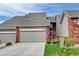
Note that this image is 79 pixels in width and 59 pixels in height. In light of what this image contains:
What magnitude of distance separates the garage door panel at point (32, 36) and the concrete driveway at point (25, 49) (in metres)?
0.13

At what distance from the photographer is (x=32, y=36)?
13016 mm

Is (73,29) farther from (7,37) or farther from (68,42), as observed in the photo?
(7,37)

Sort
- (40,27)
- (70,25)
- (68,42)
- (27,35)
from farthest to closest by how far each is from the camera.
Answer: (27,35), (40,27), (70,25), (68,42)

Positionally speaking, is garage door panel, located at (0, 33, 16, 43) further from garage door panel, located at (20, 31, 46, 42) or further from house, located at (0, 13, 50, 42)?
garage door panel, located at (20, 31, 46, 42)

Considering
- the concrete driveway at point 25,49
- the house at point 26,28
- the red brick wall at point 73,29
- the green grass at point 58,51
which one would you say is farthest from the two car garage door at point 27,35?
the red brick wall at point 73,29

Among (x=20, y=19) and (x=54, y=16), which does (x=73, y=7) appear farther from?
(x=20, y=19)

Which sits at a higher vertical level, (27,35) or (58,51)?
(27,35)

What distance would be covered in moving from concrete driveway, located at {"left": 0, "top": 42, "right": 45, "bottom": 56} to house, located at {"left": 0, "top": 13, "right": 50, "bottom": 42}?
15 centimetres

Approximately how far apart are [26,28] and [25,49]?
0.66m

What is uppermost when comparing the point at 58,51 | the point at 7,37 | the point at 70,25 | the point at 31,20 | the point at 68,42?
the point at 31,20

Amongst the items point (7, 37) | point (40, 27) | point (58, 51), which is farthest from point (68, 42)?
point (7, 37)

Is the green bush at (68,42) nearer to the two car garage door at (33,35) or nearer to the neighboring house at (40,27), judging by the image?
the neighboring house at (40,27)

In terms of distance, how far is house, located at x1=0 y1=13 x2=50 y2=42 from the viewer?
12.8 meters

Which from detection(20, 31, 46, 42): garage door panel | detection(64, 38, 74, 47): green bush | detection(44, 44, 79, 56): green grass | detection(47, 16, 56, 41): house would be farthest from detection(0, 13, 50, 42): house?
detection(64, 38, 74, 47): green bush
